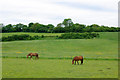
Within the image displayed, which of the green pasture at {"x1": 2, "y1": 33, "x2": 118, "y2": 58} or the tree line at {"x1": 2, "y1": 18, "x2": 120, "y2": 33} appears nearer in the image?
the green pasture at {"x1": 2, "y1": 33, "x2": 118, "y2": 58}

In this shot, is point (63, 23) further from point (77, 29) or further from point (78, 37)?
point (78, 37)

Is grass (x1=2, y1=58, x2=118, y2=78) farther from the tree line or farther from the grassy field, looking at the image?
the tree line

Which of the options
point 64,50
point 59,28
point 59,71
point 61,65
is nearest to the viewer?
point 59,71

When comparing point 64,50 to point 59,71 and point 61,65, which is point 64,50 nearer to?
point 61,65

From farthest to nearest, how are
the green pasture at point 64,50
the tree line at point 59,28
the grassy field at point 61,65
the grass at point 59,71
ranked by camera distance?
the tree line at point 59,28
the green pasture at point 64,50
the grassy field at point 61,65
the grass at point 59,71

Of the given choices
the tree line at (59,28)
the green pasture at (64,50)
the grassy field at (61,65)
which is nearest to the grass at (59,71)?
the grassy field at (61,65)

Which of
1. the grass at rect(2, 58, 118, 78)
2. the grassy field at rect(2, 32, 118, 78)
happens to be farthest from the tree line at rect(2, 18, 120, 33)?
the grass at rect(2, 58, 118, 78)

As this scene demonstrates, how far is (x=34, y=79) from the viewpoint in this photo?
16812mm

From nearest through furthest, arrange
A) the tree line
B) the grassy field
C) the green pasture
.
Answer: the grassy field, the green pasture, the tree line

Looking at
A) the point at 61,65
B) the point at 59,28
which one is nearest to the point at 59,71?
the point at 61,65

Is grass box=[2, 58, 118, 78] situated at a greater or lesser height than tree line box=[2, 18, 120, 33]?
lesser

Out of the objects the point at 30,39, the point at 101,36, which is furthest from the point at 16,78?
the point at 101,36

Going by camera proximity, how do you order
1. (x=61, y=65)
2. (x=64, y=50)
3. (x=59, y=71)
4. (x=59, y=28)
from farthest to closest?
(x=59, y=28)
(x=64, y=50)
(x=61, y=65)
(x=59, y=71)

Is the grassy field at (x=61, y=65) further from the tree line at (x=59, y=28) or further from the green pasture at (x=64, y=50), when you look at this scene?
the tree line at (x=59, y=28)
